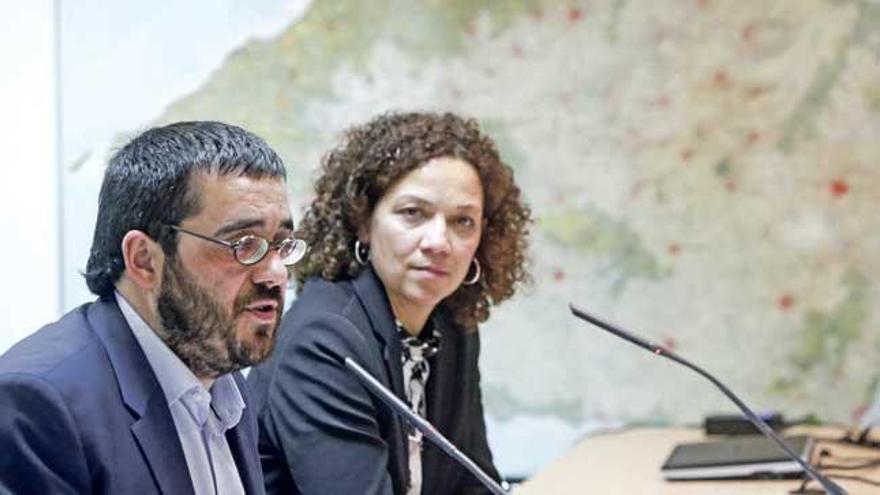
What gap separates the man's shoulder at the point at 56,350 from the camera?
53.0 inches

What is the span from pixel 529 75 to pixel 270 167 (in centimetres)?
177

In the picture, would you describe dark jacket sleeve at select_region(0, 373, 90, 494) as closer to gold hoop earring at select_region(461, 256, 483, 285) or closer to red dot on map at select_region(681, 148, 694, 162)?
gold hoop earring at select_region(461, 256, 483, 285)

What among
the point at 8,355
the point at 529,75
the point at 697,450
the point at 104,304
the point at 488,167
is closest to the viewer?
the point at 8,355

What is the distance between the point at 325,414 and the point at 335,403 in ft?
0.08

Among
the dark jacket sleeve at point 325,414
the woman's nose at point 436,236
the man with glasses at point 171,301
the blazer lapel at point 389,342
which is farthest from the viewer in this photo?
the woman's nose at point 436,236

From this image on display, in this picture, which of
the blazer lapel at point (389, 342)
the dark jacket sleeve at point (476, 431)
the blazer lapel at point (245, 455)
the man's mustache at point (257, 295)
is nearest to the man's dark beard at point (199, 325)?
the man's mustache at point (257, 295)

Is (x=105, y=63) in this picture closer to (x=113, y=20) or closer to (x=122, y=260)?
(x=113, y=20)

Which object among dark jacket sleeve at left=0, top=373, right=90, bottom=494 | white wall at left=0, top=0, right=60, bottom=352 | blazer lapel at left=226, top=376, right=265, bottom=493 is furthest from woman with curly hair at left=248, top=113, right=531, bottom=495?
white wall at left=0, top=0, right=60, bottom=352

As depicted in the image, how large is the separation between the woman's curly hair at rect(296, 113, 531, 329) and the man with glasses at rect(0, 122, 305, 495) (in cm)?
76

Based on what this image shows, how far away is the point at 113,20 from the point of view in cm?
328

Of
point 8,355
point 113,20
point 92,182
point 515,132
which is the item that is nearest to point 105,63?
point 113,20

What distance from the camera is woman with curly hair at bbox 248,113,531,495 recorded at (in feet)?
6.55

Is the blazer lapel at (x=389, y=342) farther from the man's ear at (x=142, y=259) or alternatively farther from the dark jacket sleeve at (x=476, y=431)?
the man's ear at (x=142, y=259)

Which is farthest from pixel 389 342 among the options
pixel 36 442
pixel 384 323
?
pixel 36 442
